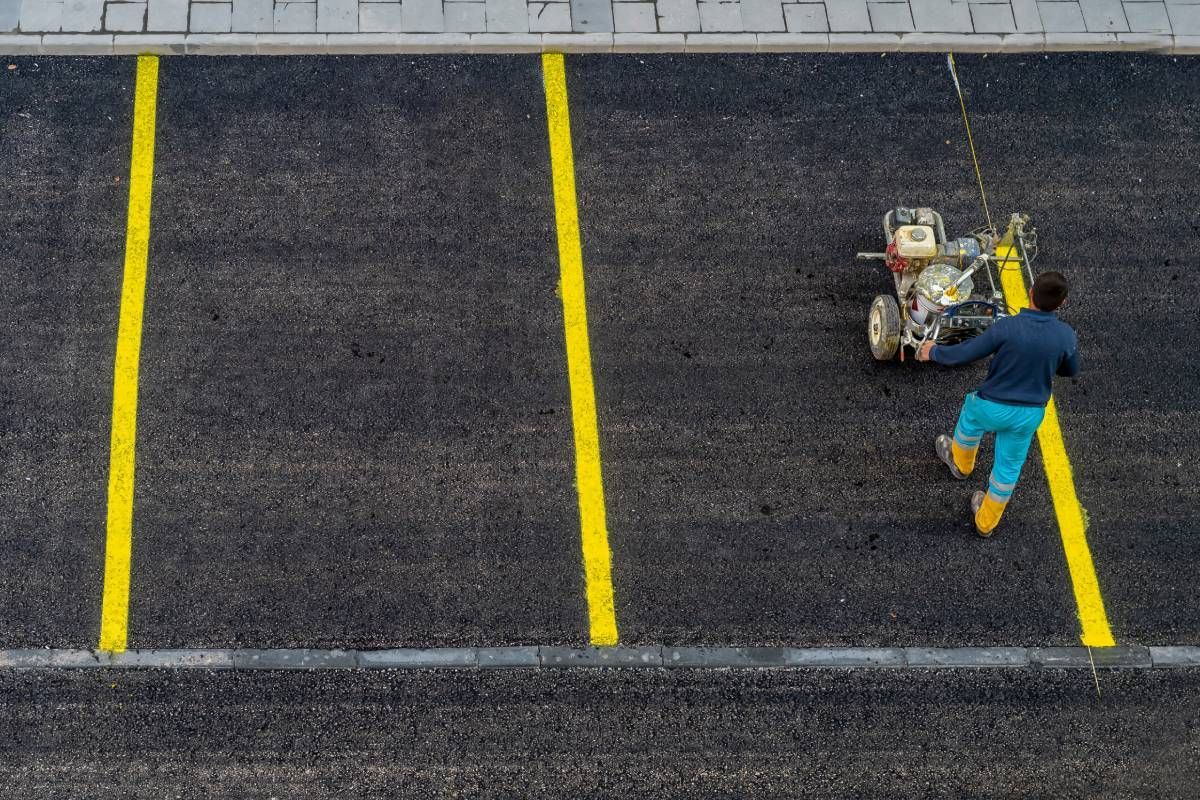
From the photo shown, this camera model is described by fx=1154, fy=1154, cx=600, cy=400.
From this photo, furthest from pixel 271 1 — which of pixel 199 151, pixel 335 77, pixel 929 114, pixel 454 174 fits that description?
pixel 929 114

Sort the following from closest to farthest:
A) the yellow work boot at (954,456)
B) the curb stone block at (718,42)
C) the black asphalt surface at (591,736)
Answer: the black asphalt surface at (591,736)
the yellow work boot at (954,456)
the curb stone block at (718,42)

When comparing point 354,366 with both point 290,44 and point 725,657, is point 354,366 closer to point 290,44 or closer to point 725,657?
point 290,44

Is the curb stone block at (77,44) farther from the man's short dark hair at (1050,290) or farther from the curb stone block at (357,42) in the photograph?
the man's short dark hair at (1050,290)

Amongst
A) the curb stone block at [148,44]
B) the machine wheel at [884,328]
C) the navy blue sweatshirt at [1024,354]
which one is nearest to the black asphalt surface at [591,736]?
the navy blue sweatshirt at [1024,354]

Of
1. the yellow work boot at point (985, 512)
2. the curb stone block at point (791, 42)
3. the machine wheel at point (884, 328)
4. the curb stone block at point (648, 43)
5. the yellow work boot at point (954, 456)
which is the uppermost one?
the curb stone block at point (648, 43)

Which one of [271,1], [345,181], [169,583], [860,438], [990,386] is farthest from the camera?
[271,1]

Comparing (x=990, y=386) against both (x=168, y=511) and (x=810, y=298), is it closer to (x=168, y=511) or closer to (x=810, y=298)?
(x=810, y=298)

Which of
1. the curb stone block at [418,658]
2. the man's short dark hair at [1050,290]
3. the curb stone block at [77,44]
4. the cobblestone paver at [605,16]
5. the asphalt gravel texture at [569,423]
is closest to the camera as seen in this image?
the man's short dark hair at [1050,290]
